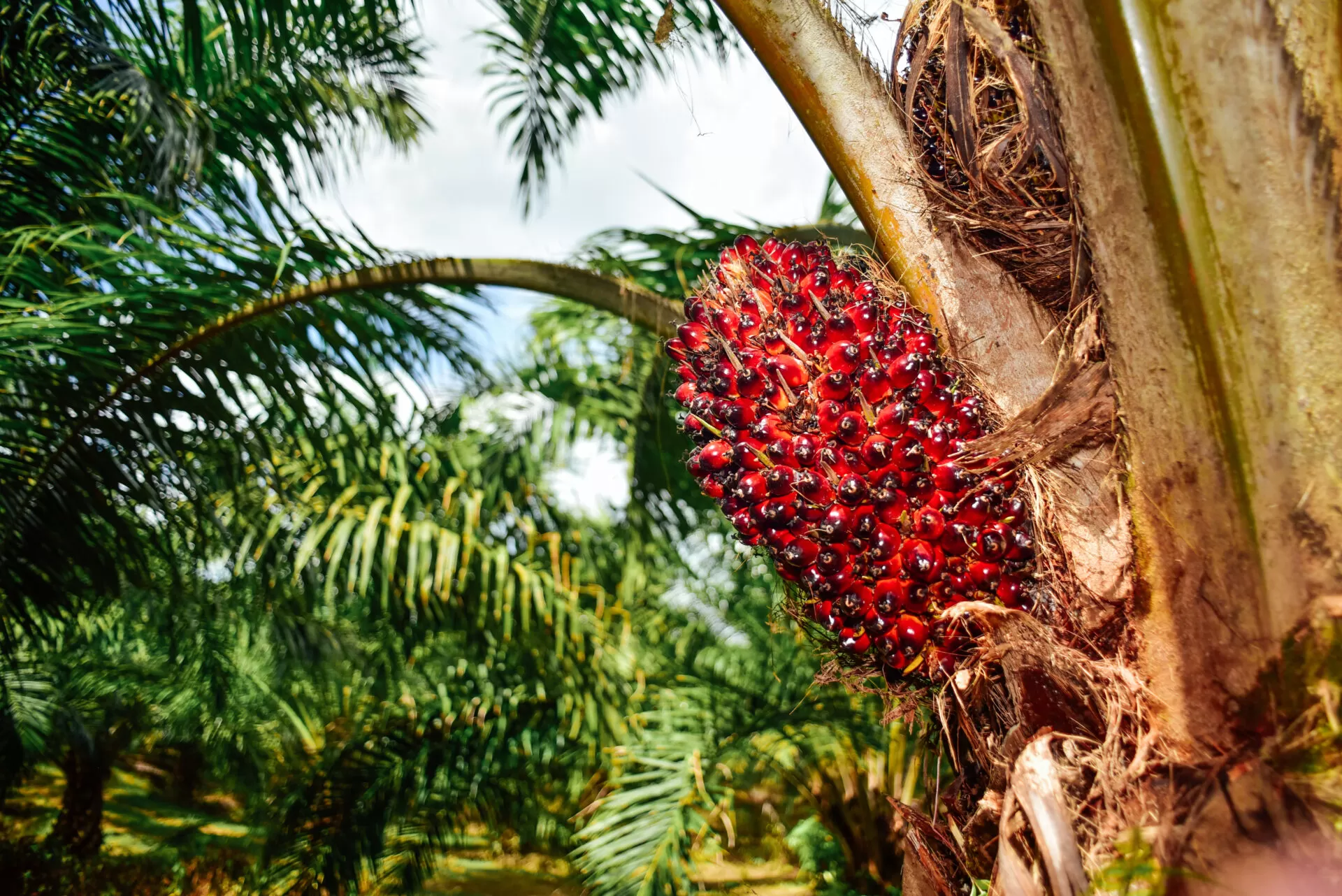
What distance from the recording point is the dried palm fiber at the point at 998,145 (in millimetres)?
813

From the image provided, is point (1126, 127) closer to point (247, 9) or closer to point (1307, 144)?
point (1307, 144)

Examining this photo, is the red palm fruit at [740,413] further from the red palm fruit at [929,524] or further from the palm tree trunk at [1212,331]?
the palm tree trunk at [1212,331]

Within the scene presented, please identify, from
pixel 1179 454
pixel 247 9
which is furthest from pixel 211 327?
pixel 1179 454

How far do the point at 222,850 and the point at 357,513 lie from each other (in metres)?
7.20

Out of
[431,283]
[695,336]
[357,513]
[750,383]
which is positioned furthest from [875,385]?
[357,513]

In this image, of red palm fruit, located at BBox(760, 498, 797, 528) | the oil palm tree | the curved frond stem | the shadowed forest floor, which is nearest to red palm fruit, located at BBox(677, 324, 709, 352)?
red palm fruit, located at BBox(760, 498, 797, 528)

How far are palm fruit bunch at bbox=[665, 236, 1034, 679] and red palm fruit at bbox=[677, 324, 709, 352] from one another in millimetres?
37

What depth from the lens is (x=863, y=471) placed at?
2.76 ft

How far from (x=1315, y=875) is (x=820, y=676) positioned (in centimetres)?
53

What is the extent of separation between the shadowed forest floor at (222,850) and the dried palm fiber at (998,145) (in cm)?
600

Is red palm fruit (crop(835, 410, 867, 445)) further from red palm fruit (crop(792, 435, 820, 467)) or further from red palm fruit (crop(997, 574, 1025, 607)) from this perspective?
red palm fruit (crop(997, 574, 1025, 607))

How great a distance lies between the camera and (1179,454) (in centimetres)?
66

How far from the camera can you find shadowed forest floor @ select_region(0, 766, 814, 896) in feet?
25.2

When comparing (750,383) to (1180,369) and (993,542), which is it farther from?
(1180,369)
